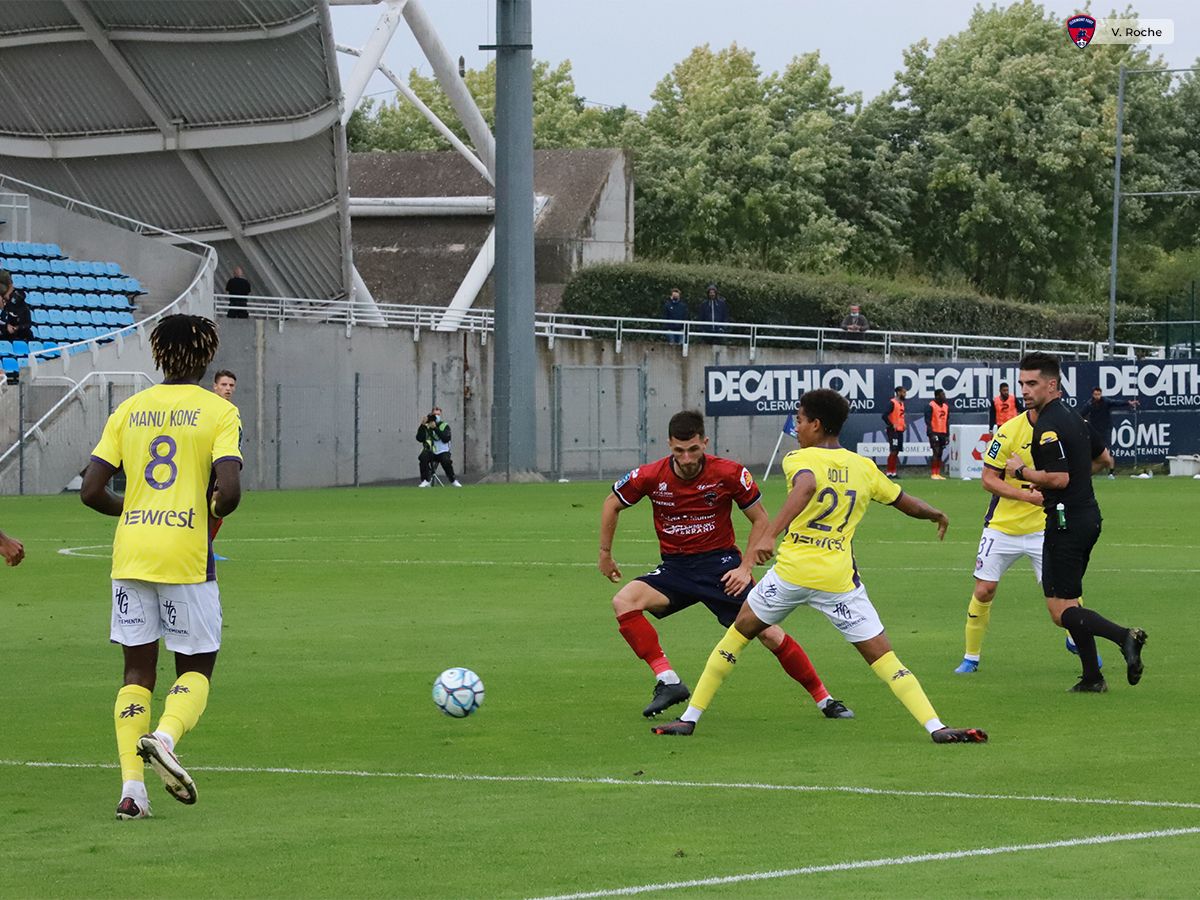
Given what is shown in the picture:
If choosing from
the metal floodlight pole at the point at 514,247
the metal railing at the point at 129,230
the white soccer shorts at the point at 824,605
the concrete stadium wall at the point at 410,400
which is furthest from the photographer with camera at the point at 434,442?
the white soccer shorts at the point at 824,605

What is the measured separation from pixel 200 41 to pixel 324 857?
42617mm

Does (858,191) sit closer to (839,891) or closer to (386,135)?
(386,135)

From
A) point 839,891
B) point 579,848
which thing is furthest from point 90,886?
point 839,891

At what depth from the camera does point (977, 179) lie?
77.8 meters

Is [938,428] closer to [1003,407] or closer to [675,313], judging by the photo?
[1003,407]

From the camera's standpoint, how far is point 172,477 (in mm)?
8305

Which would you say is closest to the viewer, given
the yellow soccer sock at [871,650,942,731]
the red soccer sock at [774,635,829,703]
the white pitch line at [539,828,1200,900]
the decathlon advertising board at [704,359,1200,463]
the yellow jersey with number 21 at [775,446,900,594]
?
the white pitch line at [539,828,1200,900]

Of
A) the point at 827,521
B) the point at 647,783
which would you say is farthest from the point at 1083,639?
the point at 647,783

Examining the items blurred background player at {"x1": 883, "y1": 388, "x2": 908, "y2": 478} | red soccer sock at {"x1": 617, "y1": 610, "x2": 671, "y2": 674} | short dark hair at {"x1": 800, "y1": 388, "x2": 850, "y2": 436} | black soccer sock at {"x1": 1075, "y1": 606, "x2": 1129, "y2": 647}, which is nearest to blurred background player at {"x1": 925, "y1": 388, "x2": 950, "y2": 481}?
blurred background player at {"x1": 883, "y1": 388, "x2": 908, "y2": 478}

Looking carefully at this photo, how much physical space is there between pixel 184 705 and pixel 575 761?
2.25 meters

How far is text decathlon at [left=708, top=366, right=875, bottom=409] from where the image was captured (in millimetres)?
48406

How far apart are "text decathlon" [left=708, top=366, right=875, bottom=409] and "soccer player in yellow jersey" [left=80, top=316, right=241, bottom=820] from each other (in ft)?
133

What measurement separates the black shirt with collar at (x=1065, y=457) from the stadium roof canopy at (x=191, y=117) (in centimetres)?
3698

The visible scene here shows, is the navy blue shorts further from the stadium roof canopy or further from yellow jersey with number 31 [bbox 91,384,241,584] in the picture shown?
the stadium roof canopy
